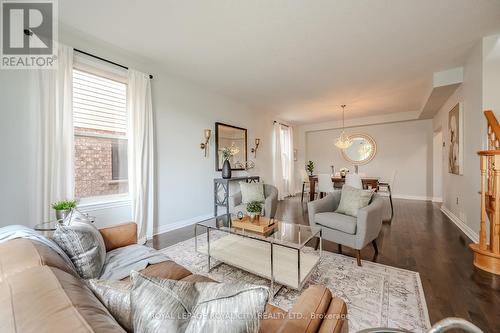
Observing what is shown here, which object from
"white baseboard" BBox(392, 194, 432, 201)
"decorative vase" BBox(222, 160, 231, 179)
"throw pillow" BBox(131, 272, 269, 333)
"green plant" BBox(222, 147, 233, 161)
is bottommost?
"white baseboard" BBox(392, 194, 432, 201)

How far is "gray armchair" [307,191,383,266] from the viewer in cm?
217

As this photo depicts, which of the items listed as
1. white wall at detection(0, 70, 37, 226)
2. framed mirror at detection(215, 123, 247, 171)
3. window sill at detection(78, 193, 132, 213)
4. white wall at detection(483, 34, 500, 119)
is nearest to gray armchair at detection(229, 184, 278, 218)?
framed mirror at detection(215, 123, 247, 171)

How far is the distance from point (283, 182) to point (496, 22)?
5104 mm

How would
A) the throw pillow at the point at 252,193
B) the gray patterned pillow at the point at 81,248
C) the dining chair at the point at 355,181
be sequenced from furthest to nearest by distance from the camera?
the dining chair at the point at 355,181 → the throw pillow at the point at 252,193 → the gray patterned pillow at the point at 81,248

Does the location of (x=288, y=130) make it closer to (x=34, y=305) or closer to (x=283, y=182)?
(x=283, y=182)

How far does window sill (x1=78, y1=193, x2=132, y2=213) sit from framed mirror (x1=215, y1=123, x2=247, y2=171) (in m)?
1.81

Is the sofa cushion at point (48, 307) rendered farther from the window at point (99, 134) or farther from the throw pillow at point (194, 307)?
the window at point (99, 134)

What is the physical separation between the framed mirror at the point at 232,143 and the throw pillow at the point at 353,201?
253cm

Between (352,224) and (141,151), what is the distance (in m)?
2.89

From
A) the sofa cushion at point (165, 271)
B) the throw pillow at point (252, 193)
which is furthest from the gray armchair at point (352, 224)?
the sofa cushion at point (165, 271)

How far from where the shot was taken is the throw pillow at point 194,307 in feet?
1.79

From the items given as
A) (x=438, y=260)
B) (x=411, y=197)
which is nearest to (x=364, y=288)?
(x=438, y=260)

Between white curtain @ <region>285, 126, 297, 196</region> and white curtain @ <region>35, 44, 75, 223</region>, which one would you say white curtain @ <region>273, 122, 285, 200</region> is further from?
white curtain @ <region>35, 44, 75, 223</region>

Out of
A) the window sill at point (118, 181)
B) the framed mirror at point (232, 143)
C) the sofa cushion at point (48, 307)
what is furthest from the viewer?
the framed mirror at point (232, 143)
